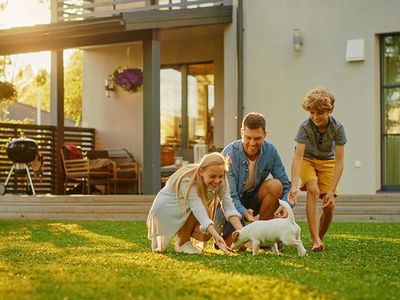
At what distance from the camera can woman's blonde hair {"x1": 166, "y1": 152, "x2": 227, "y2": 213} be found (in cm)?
533

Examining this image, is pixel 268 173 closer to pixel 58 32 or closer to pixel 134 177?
pixel 58 32

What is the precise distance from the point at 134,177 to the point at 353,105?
465 centimetres

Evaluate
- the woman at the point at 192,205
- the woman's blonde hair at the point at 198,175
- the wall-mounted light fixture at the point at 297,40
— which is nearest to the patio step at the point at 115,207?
the wall-mounted light fixture at the point at 297,40

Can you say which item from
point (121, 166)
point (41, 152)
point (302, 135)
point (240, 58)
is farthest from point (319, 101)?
point (41, 152)

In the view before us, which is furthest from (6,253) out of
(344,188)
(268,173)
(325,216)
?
(344,188)

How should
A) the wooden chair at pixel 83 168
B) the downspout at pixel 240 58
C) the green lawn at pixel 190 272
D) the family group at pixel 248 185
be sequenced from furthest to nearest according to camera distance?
1. the wooden chair at pixel 83 168
2. the downspout at pixel 240 58
3. the family group at pixel 248 185
4. the green lawn at pixel 190 272

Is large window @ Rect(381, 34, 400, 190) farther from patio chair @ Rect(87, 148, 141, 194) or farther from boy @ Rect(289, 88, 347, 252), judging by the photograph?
boy @ Rect(289, 88, 347, 252)

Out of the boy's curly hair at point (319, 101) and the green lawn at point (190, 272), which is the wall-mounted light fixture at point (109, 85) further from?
the boy's curly hair at point (319, 101)

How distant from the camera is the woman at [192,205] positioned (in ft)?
17.5

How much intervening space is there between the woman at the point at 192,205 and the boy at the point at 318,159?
0.55 meters

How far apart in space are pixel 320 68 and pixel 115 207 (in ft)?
13.1

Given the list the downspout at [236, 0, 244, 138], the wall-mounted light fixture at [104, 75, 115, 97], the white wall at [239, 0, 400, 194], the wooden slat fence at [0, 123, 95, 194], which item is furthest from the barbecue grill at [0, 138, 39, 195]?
the white wall at [239, 0, 400, 194]

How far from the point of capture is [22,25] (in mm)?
13148

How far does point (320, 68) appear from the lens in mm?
12516
